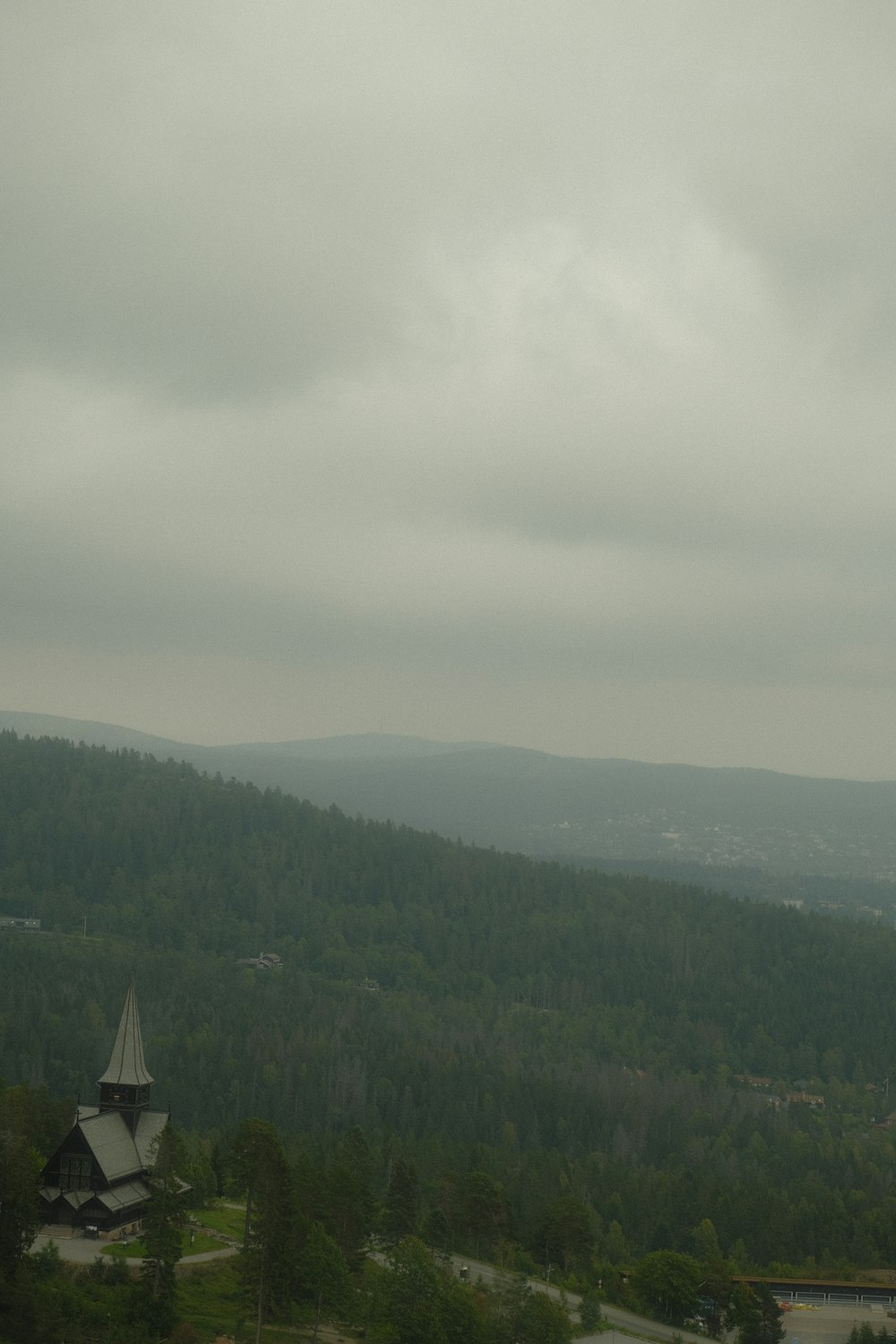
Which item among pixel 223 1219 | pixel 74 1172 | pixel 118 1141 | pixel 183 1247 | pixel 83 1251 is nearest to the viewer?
pixel 83 1251

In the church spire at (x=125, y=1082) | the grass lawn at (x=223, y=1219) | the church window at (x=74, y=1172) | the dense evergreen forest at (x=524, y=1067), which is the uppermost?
the church spire at (x=125, y=1082)

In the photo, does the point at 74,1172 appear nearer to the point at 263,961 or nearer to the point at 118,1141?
the point at 118,1141

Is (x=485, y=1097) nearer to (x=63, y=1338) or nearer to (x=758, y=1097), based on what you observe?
(x=758, y=1097)

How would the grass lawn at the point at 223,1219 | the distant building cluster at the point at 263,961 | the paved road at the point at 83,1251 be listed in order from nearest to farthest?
the paved road at the point at 83,1251 < the grass lawn at the point at 223,1219 < the distant building cluster at the point at 263,961

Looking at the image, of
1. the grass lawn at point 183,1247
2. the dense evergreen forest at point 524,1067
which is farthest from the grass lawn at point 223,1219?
the dense evergreen forest at point 524,1067

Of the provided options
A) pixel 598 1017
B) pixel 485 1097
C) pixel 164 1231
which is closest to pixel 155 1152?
pixel 164 1231

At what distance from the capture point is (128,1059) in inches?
2844

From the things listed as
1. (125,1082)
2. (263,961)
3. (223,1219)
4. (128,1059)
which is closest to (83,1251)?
(125,1082)

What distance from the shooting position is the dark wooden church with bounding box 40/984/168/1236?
214 feet

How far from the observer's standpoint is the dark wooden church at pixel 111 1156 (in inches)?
2574

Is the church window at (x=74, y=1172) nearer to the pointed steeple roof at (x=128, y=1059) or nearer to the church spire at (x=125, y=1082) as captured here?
the church spire at (x=125, y=1082)

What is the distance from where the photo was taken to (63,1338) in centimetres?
4894

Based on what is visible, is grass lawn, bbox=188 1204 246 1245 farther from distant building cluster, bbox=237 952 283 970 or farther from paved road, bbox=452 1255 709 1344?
distant building cluster, bbox=237 952 283 970

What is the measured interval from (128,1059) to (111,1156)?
18.4 ft
